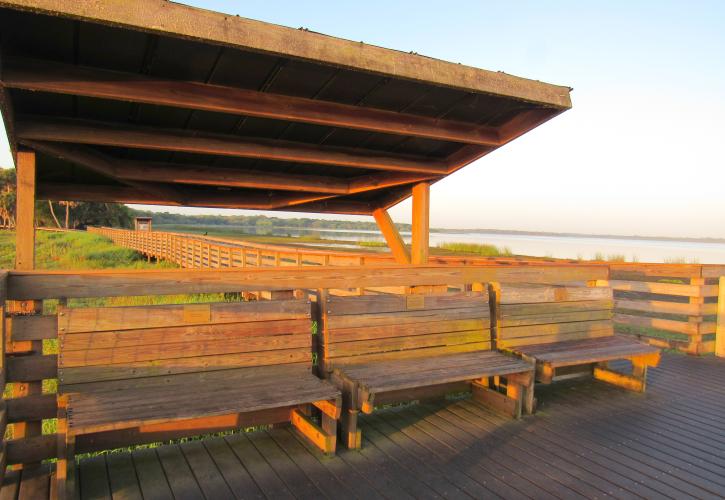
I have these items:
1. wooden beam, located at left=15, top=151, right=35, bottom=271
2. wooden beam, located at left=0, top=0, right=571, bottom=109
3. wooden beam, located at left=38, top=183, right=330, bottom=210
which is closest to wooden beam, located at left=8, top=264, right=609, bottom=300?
wooden beam, located at left=15, top=151, right=35, bottom=271

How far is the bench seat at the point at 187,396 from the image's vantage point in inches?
106

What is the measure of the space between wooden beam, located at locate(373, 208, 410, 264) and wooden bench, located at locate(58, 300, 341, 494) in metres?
2.75

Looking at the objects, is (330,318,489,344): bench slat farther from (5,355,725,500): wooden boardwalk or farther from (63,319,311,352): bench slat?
(5,355,725,500): wooden boardwalk

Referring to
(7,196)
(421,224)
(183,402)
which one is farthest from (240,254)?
(7,196)

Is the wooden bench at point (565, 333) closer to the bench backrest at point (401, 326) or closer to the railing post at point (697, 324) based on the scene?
the bench backrest at point (401, 326)

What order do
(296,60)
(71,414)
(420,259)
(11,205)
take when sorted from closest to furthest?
(71,414), (296,60), (420,259), (11,205)

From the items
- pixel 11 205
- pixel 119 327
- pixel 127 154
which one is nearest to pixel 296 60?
pixel 119 327

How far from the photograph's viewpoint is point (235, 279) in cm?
344

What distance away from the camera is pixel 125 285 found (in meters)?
3.12

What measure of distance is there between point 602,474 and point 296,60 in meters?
3.33

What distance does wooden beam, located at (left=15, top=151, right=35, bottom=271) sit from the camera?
3639 mm

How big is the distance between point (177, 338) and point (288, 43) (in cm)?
203

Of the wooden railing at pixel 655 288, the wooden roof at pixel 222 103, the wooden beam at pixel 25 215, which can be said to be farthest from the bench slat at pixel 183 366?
the wooden railing at pixel 655 288

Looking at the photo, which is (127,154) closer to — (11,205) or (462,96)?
(462,96)
